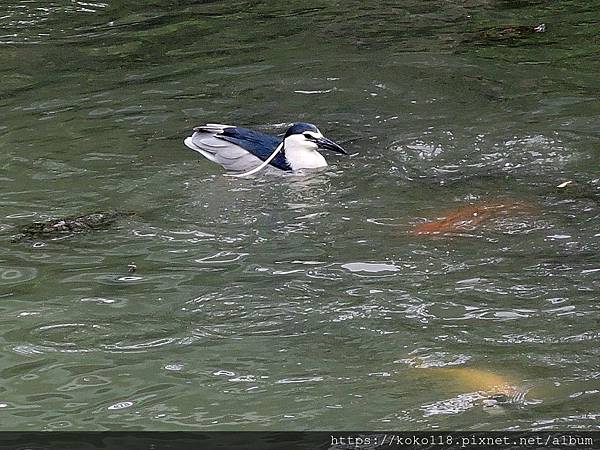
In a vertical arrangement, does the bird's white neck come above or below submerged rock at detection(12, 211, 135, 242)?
above

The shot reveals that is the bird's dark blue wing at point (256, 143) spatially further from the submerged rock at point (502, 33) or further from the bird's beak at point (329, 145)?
the submerged rock at point (502, 33)

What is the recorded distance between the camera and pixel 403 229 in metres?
7.04

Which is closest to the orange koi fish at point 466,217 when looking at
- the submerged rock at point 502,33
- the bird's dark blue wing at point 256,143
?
the bird's dark blue wing at point 256,143

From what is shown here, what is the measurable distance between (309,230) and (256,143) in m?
1.49

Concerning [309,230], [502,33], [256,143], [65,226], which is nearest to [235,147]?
[256,143]

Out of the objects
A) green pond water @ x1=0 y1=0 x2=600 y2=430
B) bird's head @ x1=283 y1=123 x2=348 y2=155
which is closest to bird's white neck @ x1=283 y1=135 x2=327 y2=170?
bird's head @ x1=283 y1=123 x2=348 y2=155

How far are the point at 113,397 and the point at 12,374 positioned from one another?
550mm

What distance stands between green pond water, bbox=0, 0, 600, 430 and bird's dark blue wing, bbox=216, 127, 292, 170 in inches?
8.1

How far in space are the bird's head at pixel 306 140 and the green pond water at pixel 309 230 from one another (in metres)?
0.21

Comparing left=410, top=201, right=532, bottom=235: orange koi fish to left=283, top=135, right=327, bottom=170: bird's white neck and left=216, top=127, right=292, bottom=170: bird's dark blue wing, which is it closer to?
left=283, top=135, right=327, bottom=170: bird's white neck

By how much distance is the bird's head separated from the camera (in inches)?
325

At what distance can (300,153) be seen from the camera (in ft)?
27.4

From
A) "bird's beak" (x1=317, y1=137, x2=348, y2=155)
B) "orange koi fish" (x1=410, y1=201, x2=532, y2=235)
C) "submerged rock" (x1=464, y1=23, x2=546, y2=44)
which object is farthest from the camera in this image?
"submerged rock" (x1=464, y1=23, x2=546, y2=44)

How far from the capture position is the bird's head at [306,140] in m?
8.26
